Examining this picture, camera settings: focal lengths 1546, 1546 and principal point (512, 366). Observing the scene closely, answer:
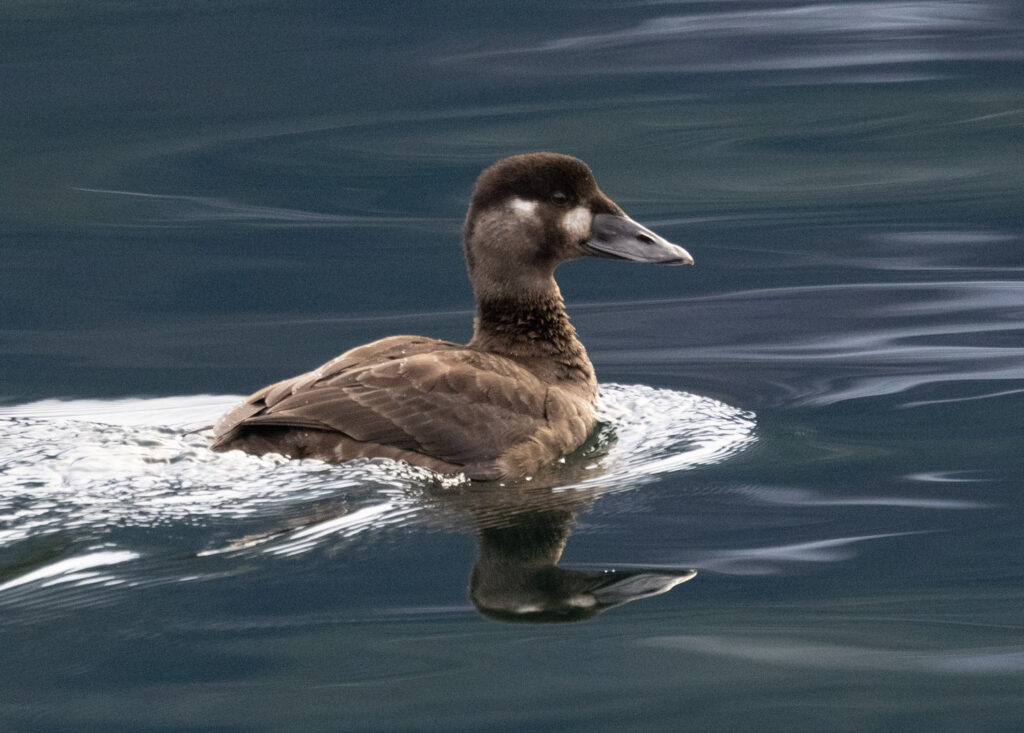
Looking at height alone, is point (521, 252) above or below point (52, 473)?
above

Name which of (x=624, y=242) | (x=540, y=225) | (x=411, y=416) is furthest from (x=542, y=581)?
(x=624, y=242)

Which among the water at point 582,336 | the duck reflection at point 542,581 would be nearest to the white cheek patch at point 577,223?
the water at point 582,336

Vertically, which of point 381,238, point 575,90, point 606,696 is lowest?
point 606,696

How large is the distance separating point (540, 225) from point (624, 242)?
1.25 ft

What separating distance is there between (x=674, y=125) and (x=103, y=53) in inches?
141

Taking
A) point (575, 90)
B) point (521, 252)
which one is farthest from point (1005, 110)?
point (521, 252)

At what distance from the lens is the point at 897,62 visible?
10.0 metres

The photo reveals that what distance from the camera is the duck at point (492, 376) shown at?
537cm

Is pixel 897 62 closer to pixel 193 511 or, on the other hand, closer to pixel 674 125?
pixel 674 125

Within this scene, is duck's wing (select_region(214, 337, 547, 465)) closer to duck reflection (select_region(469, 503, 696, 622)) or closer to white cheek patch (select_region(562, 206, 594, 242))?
duck reflection (select_region(469, 503, 696, 622))

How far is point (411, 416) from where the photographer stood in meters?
5.41

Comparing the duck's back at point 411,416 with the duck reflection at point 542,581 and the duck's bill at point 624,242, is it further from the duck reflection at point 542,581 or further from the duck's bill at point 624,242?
the duck's bill at point 624,242

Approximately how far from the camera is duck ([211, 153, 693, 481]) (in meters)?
5.37

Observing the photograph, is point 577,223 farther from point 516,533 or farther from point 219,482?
point 219,482
